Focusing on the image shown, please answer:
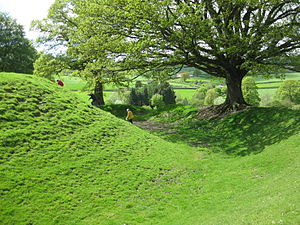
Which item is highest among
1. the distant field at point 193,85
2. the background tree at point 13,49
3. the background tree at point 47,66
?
the background tree at point 13,49

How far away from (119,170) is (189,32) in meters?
14.4

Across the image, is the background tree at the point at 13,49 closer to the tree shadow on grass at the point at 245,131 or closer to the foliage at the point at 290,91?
the tree shadow on grass at the point at 245,131

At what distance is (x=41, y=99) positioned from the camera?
19.1 metres

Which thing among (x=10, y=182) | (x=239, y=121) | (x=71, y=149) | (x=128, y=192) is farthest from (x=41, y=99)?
(x=239, y=121)

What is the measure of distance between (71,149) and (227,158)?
11.6m

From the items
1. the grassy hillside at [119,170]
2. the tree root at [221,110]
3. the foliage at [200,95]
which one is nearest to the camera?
the grassy hillside at [119,170]

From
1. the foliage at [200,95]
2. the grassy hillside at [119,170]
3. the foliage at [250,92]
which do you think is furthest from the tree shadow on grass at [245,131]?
the foliage at [200,95]

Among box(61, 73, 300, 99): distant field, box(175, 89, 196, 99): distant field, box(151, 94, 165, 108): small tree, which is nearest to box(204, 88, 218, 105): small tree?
box(61, 73, 300, 99): distant field

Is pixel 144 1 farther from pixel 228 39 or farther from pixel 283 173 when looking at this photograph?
pixel 283 173

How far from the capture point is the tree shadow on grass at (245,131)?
20297 mm

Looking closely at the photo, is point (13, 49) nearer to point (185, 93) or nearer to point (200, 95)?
point (200, 95)

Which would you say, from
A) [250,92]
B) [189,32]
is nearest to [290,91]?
[250,92]

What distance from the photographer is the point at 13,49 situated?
63.5 metres

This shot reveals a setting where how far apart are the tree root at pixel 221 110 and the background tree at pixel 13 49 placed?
49839 mm
